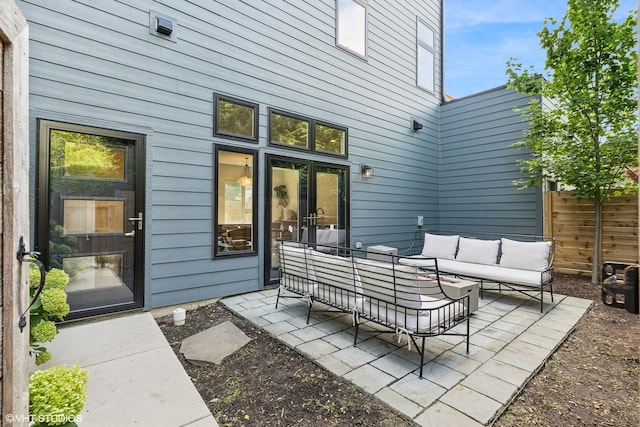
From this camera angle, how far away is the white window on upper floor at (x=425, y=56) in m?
7.48

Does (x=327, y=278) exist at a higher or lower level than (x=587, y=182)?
lower

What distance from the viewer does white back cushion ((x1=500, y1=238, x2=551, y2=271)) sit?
410cm

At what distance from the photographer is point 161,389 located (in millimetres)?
2074

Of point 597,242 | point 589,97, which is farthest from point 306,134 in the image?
point 597,242

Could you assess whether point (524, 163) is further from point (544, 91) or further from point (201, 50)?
point (201, 50)

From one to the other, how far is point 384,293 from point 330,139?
145 inches

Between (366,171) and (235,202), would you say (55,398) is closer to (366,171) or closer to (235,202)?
(235,202)

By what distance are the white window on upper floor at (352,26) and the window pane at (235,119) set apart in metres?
2.55

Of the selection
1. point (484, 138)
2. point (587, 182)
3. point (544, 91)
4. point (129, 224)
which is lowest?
point (129, 224)

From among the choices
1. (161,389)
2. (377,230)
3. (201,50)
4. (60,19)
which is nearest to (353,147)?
(377,230)

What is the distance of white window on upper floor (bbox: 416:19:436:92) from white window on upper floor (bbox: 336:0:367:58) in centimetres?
199

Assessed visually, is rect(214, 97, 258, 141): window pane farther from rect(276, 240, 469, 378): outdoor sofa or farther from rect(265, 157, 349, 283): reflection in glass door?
rect(276, 240, 469, 378): outdoor sofa

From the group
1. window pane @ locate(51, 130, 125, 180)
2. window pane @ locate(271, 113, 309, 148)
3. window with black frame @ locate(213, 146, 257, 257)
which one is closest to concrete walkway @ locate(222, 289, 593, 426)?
window with black frame @ locate(213, 146, 257, 257)

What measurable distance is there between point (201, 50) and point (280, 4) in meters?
1.73
